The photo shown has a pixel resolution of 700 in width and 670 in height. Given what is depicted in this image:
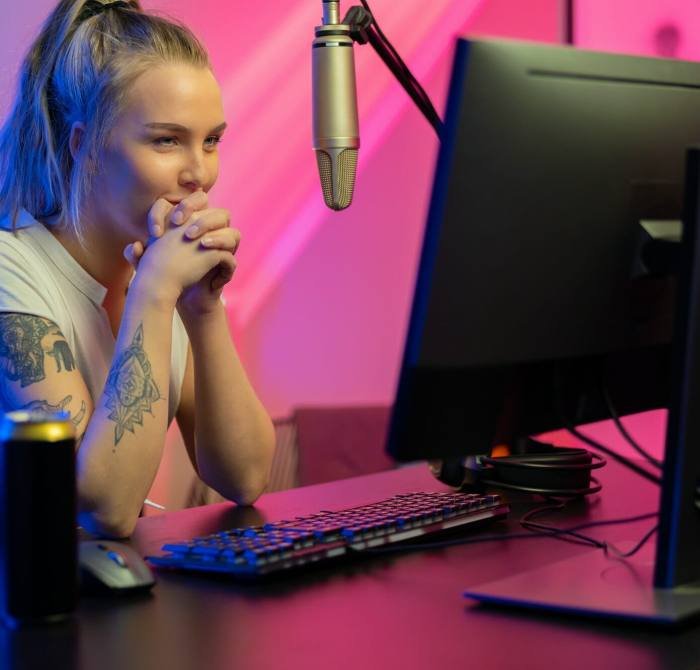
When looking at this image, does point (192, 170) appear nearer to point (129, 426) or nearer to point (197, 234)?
point (197, 234)

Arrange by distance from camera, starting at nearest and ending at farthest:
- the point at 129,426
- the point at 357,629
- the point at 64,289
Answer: the point at 357,629, the point at 129,426, the point at 64,289

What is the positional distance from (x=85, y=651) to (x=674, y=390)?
1.60ft

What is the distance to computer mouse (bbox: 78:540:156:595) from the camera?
3.24ft

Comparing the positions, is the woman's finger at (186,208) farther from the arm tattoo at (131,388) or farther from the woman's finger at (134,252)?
the arm tattoo at (131,388)

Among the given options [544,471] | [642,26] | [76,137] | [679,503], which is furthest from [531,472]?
[642,26]

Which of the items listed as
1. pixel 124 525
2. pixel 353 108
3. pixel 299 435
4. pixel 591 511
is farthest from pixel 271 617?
pixel 299 435

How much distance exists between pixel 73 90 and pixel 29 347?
411mm

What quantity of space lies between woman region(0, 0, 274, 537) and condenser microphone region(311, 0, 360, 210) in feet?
0.68

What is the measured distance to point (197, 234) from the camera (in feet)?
5.01

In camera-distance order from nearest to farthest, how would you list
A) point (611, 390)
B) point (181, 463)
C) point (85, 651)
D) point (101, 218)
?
point (85, 651), point (611, 390), point (101, 218), point (181, 463)

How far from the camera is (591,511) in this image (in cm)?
134

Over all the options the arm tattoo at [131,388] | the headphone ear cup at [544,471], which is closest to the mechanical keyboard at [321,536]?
the headphone ear cup at [544,471]

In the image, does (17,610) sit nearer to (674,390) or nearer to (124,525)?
(124,525)

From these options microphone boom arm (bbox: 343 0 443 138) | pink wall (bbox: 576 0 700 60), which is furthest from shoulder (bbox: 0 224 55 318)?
pink wall (bbox: 576 0 700 60)
